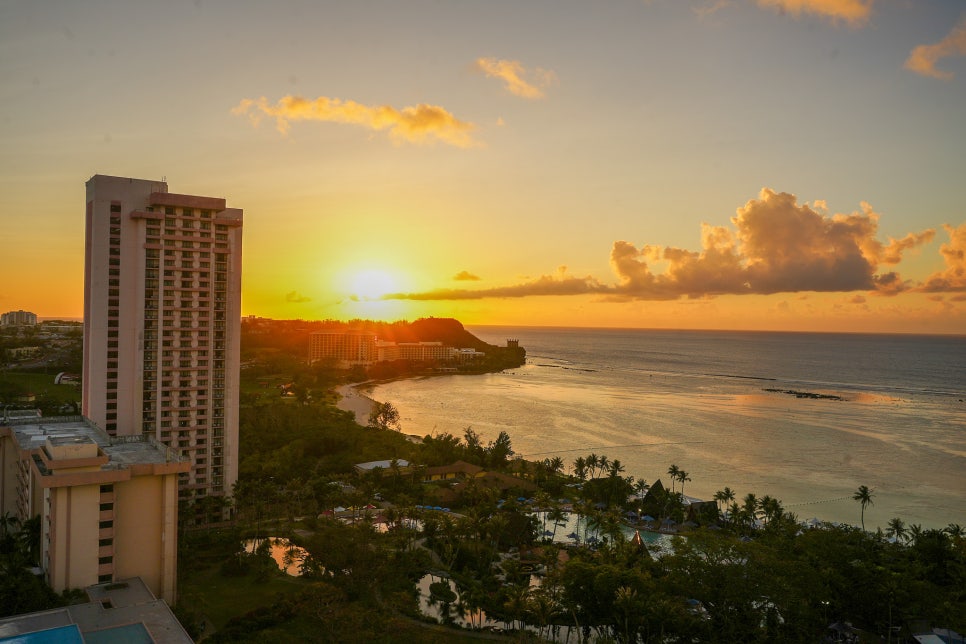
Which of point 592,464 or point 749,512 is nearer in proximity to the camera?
point 749,512

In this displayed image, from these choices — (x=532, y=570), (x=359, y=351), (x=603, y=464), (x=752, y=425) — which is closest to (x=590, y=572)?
(x=532, y=570)

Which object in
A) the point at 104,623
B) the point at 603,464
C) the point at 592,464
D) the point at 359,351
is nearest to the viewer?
the point at 104,623

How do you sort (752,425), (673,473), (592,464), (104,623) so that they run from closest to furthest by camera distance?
(104,623)
(673,473)
(592,464)
(752,425)

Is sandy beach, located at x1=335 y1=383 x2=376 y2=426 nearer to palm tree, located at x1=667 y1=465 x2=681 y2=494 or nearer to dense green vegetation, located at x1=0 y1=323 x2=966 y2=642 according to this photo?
dense green vegetation, located at x1=0 y1=323 x2=966 y2=642

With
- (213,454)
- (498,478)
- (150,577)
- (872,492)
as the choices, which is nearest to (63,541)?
(150,577)

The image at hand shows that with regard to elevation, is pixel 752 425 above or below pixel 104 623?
below

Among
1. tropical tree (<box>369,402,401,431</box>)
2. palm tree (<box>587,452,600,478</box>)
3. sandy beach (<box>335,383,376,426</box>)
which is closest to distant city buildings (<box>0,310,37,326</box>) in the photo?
sandy beach (<box>335,383,376,426</box>)

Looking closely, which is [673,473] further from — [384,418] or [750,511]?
[384,418]

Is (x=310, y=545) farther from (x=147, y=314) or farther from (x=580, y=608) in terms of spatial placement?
(x=147, y=314)
